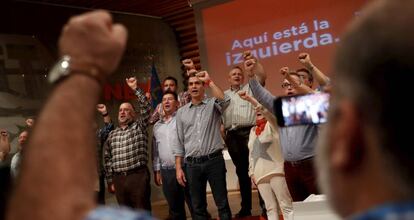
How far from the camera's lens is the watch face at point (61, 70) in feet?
2.15

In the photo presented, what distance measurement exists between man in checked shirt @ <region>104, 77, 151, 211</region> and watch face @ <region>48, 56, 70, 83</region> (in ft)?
13.6

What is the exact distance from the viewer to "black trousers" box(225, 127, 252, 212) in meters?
4.75

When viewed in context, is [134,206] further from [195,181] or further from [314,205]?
[314,205]

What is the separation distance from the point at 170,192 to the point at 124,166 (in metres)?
0.51

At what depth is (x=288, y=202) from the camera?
155 inches

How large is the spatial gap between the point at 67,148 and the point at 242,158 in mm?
4306

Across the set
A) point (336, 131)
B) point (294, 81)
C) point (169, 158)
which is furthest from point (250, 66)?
point (336, 131)

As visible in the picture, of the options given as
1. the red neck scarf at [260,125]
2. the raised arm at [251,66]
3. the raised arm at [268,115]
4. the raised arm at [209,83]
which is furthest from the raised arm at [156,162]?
the raised arm at [251,66]

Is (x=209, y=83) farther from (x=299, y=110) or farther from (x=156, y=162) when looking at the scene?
(x=299, y=110)

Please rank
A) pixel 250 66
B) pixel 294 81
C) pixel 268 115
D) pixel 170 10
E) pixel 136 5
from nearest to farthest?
pixel 294 81, pixel 250 66, pixel 268 115, pixel 136 5, pixel 170 10

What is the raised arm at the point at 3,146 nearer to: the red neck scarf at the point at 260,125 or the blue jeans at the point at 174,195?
the blue jeans at the point at 174,195

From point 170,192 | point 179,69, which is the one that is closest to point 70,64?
point 170,192

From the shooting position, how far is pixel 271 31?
20.5 ft

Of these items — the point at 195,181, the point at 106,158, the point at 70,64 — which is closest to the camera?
the point at 70,64
